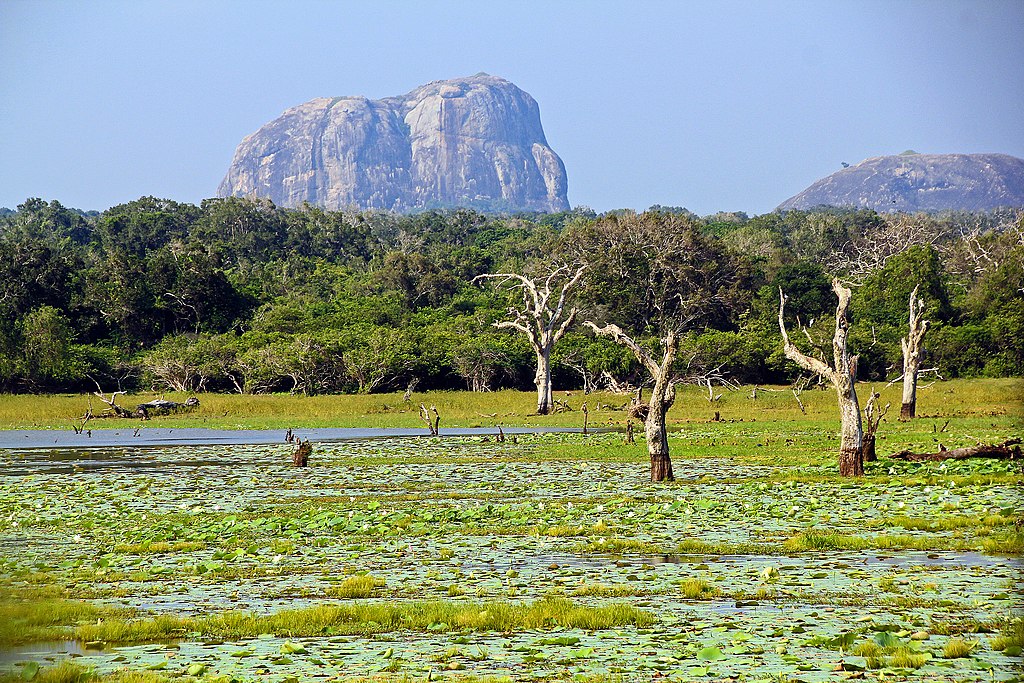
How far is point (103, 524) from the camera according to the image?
19.8 meters

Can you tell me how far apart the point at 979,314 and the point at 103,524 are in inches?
2450

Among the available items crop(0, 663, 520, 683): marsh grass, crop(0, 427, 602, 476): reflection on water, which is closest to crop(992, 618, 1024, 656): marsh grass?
crop(0, 663, 520, 683): marsh grass

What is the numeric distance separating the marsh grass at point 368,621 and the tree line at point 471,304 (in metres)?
40.6

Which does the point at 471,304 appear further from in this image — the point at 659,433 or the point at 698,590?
the point at 698,590

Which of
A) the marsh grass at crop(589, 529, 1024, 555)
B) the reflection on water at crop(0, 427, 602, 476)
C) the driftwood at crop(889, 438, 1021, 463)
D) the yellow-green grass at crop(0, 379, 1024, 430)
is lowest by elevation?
the marsh grass at crop(589, 529, 1024, 555)

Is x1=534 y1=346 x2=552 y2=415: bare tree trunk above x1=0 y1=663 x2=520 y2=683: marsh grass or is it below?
above

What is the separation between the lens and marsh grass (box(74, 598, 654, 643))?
1164cm

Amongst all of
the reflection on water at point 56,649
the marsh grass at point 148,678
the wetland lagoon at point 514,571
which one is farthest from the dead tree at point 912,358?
the reflection on water at point 56,649

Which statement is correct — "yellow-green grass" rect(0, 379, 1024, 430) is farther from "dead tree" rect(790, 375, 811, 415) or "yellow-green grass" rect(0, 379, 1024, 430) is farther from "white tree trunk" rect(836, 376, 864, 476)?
"white tree trunk" rect(836, 376, 864, 476)

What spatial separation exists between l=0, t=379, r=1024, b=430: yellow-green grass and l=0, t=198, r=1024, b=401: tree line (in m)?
3.06

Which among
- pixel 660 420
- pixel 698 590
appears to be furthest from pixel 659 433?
pixel 698 590

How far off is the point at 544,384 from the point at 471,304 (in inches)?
1121

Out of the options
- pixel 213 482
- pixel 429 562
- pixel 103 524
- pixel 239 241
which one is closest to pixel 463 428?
pixel 213 482

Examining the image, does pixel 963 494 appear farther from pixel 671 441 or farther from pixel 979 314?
pixel 979 314
